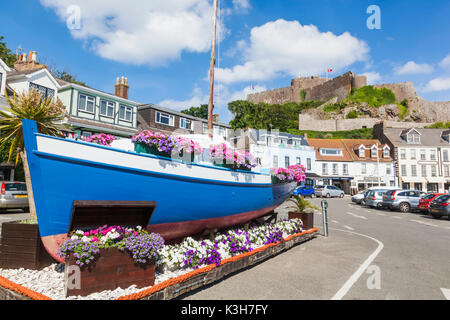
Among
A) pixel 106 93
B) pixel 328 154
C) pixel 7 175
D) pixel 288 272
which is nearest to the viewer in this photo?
pixel 288 272

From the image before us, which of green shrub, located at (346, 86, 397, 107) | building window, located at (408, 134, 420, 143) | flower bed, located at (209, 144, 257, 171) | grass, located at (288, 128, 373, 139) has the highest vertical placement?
green shrub, located at (346, 86, 397, 107)

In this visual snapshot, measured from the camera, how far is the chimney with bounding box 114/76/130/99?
25.5 metres

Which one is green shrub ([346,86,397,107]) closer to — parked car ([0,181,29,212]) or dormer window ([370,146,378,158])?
dormer window ([370,146,378,158])

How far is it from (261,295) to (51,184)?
3393 mm

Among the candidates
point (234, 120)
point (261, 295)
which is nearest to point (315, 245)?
point (261, 295)

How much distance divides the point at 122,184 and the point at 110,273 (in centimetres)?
126

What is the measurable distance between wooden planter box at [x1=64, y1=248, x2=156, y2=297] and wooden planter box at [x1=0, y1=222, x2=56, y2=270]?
5.87 ft

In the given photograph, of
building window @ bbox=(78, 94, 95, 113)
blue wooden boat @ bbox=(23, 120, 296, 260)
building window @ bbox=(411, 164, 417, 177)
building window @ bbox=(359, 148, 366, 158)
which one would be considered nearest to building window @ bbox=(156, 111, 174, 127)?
building window @ bbox=(78, 94, 95, 113)

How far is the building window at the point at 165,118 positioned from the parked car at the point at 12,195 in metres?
14.2

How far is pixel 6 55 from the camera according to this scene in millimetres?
35000

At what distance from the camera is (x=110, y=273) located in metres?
3.51

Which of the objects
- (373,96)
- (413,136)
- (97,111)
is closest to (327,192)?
(413,136)

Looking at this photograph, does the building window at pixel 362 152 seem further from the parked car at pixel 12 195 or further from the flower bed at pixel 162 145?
the flower bed at pixel 162 145
